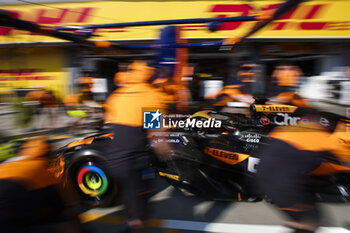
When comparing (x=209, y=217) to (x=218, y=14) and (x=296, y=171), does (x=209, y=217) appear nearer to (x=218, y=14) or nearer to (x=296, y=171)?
(x=296, y=171)

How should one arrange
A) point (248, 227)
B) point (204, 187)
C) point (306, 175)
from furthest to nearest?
point (204, 187)
point (248, 227)
point (306, 175)

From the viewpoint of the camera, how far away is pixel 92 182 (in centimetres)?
270

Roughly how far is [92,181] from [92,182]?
0.04 feet

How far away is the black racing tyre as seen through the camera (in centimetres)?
261

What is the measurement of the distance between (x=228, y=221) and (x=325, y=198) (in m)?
1.02

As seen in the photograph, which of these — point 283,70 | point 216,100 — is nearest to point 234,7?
point 216,100

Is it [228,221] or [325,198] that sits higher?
[325,198]

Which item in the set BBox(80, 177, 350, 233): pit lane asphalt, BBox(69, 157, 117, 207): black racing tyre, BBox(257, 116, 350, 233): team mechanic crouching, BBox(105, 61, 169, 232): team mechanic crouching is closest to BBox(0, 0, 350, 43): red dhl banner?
BBox(69, 157, 117, 207): black racing tyre

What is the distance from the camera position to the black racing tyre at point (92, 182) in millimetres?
2609

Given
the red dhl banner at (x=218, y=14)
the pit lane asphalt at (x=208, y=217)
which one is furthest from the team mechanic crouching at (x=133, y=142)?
the red dhl banner at (x=218, y=14)

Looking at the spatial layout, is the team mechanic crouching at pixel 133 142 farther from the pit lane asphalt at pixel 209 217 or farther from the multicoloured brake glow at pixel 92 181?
the multicoloured brake glow at pixel 92 181

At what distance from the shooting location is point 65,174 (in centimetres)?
267

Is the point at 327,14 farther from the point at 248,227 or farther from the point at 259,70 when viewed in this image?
the point at 248,227

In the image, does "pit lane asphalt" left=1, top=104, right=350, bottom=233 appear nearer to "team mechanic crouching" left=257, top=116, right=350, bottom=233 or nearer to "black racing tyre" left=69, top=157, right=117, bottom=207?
"black racing tyre" left=69, top=157, right=117, bottom=207
